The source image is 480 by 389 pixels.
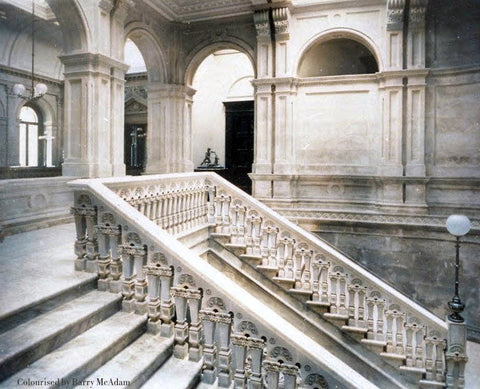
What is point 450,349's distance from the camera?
531cm

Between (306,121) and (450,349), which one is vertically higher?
(306,121)

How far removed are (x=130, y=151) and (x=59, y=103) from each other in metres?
3.68

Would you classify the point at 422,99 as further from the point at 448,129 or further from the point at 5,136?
the point at 5,136

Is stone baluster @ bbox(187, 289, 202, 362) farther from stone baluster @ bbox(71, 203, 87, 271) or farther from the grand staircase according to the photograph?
stone baluster @ bbox(71, 203, 87, 271)

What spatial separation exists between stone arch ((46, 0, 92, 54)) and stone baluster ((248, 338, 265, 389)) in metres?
6.72

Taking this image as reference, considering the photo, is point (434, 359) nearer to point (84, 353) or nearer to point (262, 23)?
point (84, 353)

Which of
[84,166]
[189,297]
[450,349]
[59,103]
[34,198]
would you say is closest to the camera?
[189,297]

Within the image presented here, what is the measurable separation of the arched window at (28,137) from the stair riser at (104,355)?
570 inches

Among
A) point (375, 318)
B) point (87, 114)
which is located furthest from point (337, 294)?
point (87, 114)

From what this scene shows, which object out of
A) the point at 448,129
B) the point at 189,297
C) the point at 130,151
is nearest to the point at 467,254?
the point at 448,129

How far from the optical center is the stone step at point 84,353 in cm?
233

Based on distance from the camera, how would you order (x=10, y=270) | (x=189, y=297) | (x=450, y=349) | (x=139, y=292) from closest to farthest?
(x=189, y=297)
(x=139, y=292)
(x=10, y=270)
(x=450, y=349)

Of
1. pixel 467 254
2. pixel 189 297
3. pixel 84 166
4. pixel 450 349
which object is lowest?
pixel 450 349

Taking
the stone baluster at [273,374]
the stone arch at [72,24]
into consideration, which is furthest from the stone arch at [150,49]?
the stone baluster at [273,374]
